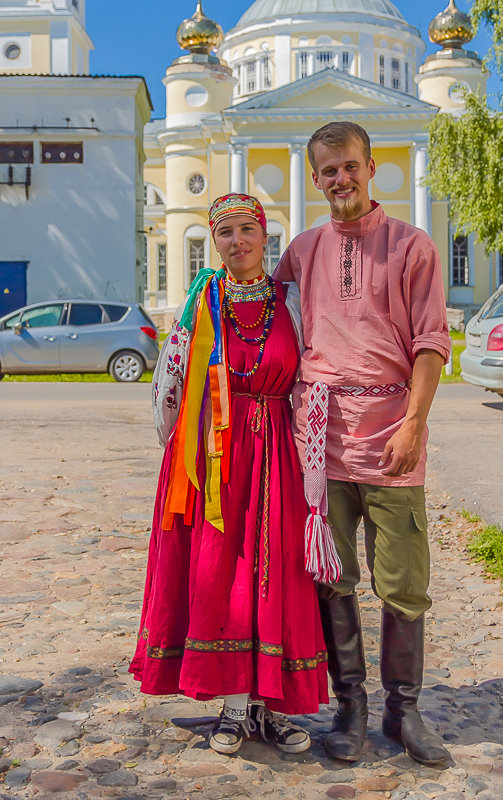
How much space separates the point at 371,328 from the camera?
311 cm

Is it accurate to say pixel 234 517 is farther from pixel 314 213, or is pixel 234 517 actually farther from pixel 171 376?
pixel 314 213

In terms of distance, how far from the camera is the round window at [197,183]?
168 feet

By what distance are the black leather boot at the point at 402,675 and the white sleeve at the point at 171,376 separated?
96 centimetres

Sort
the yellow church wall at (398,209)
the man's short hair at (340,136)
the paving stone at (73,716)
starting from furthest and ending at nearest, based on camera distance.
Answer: the yellow church wall at (398,209), the paving stone at (73,716), the man's short hair at (340,136)

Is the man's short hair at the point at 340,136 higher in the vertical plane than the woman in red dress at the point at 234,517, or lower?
higher

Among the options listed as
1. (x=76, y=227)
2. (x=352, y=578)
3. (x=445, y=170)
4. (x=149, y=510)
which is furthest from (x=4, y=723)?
(x=76, y=227)

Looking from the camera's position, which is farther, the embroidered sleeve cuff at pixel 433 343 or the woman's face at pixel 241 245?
the woman's face at pixel 241 245

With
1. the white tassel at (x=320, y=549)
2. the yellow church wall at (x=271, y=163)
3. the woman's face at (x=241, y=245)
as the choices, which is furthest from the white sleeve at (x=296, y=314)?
the yellow church wall at (x=271, y=163)

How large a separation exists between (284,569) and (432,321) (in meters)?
0.90

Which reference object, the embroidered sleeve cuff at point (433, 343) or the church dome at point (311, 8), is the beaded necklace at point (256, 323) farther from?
the church dome at point (311, 8)

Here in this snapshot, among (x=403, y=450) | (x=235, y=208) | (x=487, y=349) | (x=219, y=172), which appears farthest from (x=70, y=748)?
(x=219, y=172)

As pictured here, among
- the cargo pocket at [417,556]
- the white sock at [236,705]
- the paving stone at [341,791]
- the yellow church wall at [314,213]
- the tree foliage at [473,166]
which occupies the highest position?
the yellow church wall at [314,213]

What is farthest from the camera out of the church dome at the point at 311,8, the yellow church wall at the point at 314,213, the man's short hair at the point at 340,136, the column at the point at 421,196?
the church dome at the point at 311,8

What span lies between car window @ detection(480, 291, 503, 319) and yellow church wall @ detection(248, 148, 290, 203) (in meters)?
34.4
